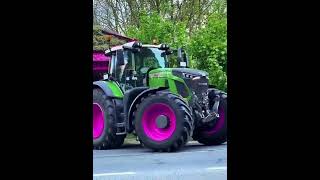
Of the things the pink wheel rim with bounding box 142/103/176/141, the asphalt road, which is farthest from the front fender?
the asphalt road

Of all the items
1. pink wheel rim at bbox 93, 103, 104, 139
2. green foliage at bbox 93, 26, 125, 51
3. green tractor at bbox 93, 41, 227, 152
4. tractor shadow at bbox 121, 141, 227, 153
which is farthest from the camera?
→ green foliage at bbox 93, 26, 125, 51

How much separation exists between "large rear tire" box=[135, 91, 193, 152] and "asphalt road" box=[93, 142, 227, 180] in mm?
124

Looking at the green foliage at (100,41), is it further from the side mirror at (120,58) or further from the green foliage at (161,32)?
the side mirror at (120,58)

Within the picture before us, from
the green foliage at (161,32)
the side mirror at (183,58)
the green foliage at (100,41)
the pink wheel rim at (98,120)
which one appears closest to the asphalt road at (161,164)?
the pink wheel rim at (98,120)

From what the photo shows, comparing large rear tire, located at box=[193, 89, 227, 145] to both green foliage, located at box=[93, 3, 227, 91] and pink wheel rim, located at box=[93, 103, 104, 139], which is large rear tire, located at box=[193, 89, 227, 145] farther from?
pink wheel rim, located at box=[93, 103, 104, 139]

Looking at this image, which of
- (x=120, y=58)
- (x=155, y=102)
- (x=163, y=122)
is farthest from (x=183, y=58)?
(x=163, y=122)

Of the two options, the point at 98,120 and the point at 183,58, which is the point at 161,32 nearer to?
the point at 183,58

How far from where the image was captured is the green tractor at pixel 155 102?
5.23m

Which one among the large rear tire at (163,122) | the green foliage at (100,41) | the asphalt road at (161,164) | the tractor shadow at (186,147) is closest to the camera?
the asphalt road at (161,164)

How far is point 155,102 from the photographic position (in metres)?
5.27

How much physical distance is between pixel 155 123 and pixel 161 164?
897 millimetres

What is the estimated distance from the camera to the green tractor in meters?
5.23
